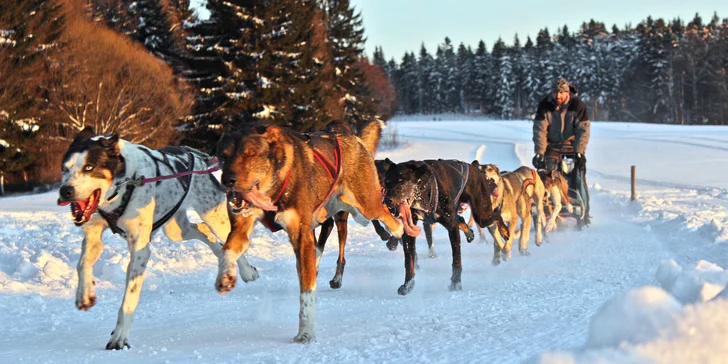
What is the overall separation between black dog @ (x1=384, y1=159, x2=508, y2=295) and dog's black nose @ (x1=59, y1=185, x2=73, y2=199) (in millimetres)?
3185

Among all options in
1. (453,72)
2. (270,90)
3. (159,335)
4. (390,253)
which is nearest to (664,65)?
(453,72)

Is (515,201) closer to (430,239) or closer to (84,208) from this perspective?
(430,239)

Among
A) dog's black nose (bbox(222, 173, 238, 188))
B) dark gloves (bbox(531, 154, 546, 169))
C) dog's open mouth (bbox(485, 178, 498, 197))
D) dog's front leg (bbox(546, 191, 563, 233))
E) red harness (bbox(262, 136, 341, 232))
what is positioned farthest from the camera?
dark gloves (bbox(531, 154, 546, 169))

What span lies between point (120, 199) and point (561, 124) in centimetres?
862

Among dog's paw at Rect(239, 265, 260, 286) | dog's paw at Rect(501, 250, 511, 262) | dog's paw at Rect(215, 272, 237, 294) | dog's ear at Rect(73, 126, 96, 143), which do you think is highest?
dog's ear at Rect(73, 126, 96, 143)

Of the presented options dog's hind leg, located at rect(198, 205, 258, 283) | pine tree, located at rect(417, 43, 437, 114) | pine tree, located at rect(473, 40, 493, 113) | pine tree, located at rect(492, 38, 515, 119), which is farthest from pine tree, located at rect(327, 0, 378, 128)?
pine tree, located at rect(417, 43, 437, 114)

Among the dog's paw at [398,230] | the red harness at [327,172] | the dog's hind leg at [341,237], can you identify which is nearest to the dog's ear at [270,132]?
the red harness at [327,172]

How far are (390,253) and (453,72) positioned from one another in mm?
121006

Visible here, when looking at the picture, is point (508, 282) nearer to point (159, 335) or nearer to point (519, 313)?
point (519, 313)

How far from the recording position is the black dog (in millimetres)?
7066

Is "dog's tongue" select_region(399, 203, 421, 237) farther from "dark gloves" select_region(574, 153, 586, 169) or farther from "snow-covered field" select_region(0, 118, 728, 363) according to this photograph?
"dark gloves" select_region(574, 153, 586, 169)

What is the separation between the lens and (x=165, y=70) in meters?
32.9

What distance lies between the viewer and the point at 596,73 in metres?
98.9

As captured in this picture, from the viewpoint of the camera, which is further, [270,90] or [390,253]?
[270,90]
